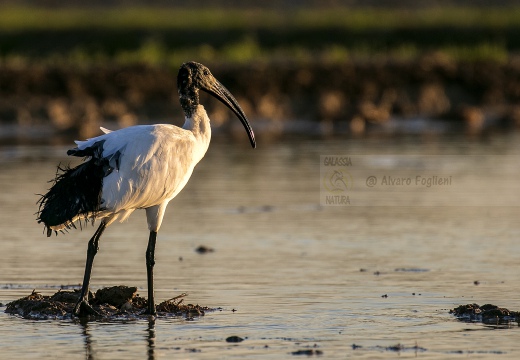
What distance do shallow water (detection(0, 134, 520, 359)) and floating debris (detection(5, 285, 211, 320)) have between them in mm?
179

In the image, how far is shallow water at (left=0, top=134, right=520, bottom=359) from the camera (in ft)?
32.8

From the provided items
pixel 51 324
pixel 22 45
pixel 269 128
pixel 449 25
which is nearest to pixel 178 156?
pixel 51 324

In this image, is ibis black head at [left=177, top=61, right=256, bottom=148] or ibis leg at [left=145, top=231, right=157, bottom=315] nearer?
ibis leg at [left=145, top=231, right=157, bottom=315]

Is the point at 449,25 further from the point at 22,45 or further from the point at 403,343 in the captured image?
the point at 403,343

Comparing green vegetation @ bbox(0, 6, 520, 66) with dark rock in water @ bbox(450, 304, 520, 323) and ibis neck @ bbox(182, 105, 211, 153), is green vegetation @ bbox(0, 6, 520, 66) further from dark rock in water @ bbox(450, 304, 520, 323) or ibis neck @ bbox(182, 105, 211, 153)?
dark rock in water @ bbox(450, 304, 520, 323)

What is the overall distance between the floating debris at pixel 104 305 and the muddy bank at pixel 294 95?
19968mm

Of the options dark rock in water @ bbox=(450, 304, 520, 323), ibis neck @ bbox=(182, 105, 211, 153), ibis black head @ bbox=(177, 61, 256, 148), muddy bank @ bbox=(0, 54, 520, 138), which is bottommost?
dark rock in water @ bbox=(450, 304, 520, 323)

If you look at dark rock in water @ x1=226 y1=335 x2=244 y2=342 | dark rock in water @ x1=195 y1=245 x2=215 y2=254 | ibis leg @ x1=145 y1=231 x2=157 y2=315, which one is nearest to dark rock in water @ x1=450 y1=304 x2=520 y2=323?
dark rock in water @ x1=226 y1=335 x2=244 y2=342

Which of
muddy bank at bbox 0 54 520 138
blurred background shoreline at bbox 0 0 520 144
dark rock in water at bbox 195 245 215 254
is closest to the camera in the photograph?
dark rock in water at bbox 195 245 215 254

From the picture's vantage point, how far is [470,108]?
3525 centimetres

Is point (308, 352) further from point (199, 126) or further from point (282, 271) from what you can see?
point (282, 271)

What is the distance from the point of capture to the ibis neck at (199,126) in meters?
11.8

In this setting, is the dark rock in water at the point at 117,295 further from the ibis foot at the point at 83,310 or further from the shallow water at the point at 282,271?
the shallow water at the point at 282,271

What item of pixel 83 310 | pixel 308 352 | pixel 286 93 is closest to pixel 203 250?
pixel 83 310
